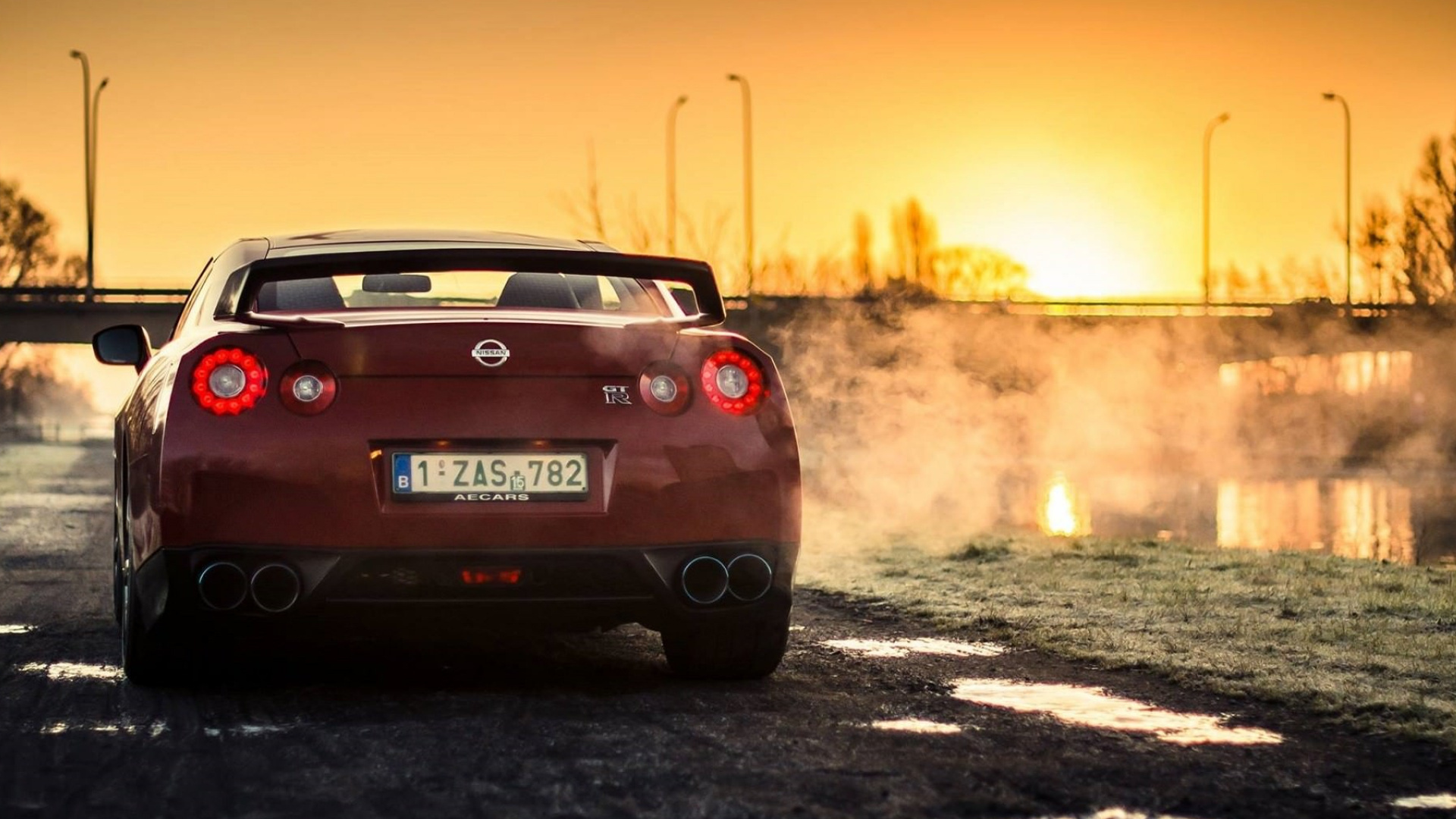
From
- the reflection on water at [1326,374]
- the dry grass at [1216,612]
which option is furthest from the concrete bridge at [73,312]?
the dry grass at [1216,612]

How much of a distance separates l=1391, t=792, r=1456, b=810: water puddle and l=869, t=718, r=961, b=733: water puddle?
1115 mm

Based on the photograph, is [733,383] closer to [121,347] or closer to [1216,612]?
[121,347]

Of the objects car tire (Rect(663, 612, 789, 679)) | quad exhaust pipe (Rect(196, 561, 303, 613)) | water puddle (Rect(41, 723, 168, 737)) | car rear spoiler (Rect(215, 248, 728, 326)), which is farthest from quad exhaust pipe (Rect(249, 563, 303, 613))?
car tire (Rect(663, 612, 789, 679))

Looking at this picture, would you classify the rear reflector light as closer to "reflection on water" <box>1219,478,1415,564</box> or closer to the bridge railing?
"reflection on water" <box>1219,478,1415,564</box>

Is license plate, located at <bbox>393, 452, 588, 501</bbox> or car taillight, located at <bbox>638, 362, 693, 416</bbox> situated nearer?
license plate, located at <bbox>393, 452, 588, 501</bbox>

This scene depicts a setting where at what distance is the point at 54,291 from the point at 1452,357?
38575mm

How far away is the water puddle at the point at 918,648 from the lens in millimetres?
6383

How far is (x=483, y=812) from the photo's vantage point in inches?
141

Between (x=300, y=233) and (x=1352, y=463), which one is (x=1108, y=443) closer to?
(x=1352, y=463)

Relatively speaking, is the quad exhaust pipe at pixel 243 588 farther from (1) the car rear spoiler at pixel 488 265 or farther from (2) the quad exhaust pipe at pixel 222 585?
(1) the car rear spoiler at pixel 488 265

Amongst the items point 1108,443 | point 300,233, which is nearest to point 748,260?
point 1108,443

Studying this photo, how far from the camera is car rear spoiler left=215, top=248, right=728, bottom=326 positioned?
5.05 meters

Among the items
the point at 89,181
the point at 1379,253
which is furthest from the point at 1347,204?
the point at 89,181

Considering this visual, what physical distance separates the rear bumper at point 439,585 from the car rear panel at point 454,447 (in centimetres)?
3
